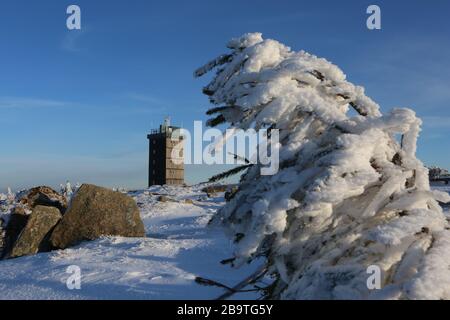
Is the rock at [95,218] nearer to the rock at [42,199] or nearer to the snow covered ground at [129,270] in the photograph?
the snow covered ground at [129,270]

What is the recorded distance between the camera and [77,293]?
540cm

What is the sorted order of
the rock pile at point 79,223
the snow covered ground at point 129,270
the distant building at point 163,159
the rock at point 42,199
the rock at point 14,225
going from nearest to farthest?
the snow covered ground at point 129,270, the rock pile at point 79,223, the rock at point 14,225, the rock at point 42,199, the distant building at point 163,159

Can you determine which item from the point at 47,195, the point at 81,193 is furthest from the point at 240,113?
the point at 47,195

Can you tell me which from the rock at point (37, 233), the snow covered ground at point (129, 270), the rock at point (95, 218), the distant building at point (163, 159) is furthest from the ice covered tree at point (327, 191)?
the distant building at point (163, 159)

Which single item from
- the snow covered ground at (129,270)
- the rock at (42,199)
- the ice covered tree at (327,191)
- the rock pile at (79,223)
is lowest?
the snow covered ground at (129,270)

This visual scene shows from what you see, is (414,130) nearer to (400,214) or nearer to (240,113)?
(400,214)

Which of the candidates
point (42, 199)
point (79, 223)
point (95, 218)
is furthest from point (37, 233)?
point (42, 199)

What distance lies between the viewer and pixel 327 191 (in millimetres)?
1389

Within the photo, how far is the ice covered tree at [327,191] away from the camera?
1.36 m

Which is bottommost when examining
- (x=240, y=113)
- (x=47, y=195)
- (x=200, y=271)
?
(x=200, y=271)

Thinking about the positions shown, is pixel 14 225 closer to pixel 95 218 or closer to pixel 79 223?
pixel 79 223

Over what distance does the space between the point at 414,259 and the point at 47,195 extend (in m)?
11.9

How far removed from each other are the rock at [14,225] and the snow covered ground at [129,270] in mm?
2475

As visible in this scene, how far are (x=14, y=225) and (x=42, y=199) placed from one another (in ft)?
3.59
